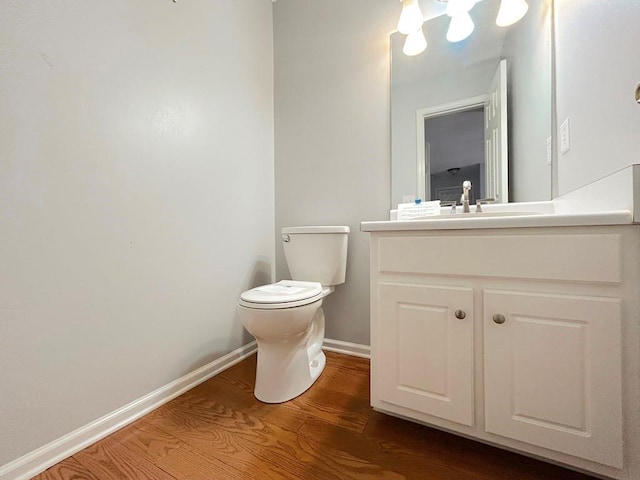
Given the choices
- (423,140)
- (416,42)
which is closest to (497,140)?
(423,140)

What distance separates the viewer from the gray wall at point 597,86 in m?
0.69

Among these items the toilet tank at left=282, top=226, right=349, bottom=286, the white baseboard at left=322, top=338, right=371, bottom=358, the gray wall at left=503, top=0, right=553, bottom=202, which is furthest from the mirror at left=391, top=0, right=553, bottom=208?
the white baseboard at left=322, top=338, right=371, bottom=358

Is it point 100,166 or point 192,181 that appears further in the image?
point 192,181

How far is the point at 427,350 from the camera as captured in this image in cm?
87

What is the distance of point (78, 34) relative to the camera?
92 cm

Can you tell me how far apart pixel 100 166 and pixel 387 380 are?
128cm

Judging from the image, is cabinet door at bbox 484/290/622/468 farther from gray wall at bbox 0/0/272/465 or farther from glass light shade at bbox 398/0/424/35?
glass light shade at bbox 398/0/424/35

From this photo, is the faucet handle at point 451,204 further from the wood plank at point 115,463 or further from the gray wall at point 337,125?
the wood plank at point 115,463

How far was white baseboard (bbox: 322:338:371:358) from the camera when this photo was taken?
1599mm

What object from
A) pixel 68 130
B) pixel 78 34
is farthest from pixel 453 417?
pixel 78 34

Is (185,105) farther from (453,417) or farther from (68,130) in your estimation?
(453,417)

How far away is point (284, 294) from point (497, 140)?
1256 millimetres

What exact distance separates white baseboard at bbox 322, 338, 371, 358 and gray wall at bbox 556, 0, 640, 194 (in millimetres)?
1230

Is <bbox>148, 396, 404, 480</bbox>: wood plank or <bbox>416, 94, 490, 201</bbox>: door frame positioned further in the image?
<bbox>416, 94, 490, 201</bbox>: door frame
